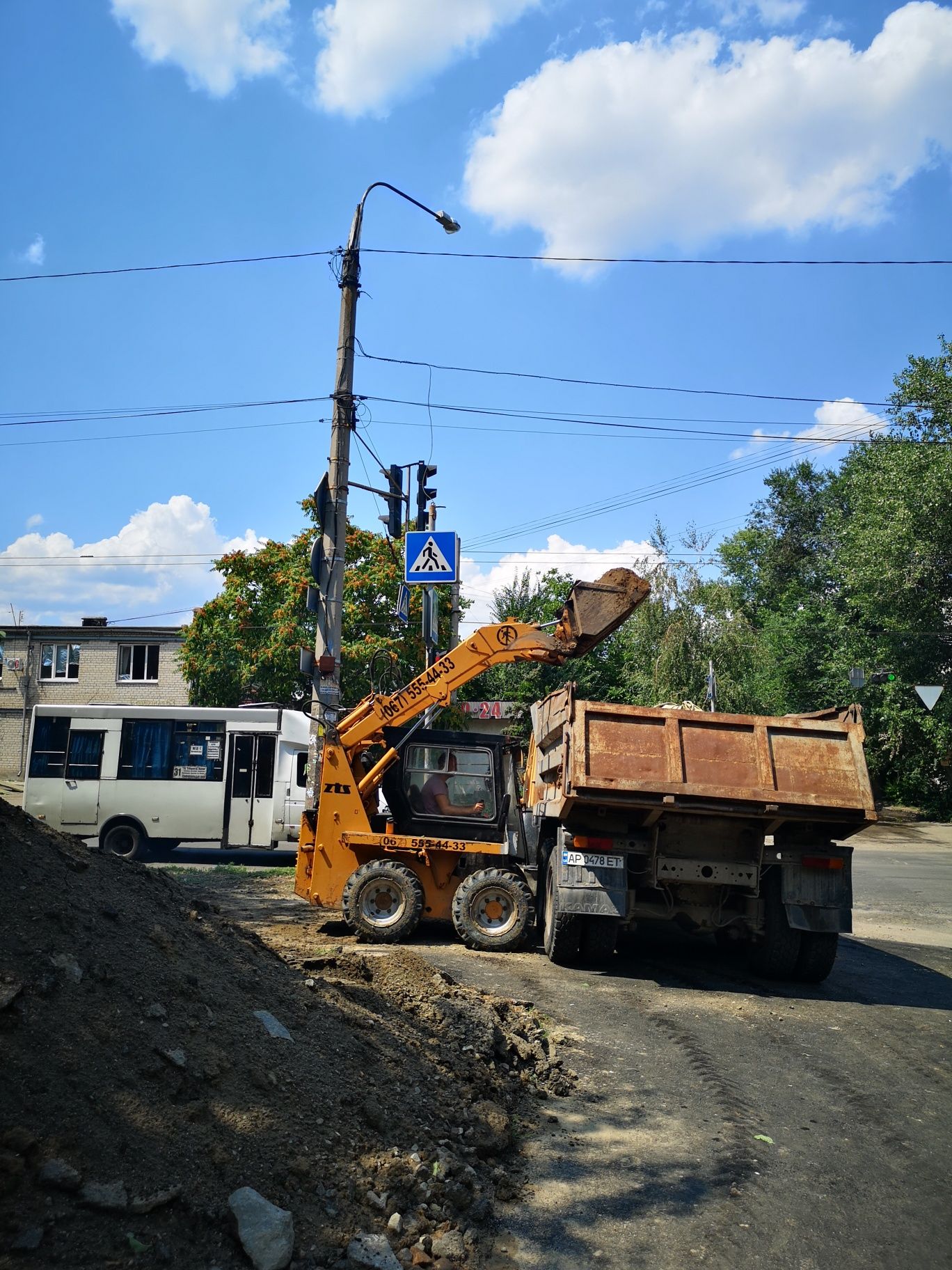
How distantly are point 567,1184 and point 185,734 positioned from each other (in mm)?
15113

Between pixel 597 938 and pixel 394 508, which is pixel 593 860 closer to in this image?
pixel 597 938

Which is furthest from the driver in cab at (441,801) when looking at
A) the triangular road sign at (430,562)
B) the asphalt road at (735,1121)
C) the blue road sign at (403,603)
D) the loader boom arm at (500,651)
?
the blue road sign at (403,603)

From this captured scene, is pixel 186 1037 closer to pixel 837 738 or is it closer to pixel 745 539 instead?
pixel 837 738

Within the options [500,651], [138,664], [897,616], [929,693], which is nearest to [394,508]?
[500,651]

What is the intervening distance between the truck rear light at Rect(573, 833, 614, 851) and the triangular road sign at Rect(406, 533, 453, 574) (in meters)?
6.04

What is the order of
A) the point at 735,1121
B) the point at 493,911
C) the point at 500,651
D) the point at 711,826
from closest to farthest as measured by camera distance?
the point at 735,1121 < the point at 711,826 < the point at 493,911 < the point at 500,651

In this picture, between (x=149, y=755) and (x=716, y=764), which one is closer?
(x=716, y=764)

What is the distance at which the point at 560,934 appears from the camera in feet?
31.1

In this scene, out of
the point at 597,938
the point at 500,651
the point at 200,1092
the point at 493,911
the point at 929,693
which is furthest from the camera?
the point at 929,693

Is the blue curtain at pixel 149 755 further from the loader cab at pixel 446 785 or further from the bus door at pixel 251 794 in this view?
the loader cab at pixel 446 785

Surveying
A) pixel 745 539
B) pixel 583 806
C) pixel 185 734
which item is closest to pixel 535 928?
pixel 583 806

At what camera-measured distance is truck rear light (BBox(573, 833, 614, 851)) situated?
9266 millimetres

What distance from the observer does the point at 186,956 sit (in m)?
5.45

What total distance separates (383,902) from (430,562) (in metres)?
5.43
